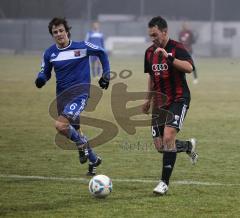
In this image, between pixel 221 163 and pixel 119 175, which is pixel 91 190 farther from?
pixel 221 163

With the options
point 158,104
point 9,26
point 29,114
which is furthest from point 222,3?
point 158,104

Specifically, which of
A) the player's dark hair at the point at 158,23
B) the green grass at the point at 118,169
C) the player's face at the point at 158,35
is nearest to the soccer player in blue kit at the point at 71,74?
the green grass at the point at 118,169

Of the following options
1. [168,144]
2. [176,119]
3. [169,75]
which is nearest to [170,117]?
[176,119]

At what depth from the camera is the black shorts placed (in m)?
8.91

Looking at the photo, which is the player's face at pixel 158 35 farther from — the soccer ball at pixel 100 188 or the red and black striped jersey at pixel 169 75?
the soccer ball at pixel 100 188

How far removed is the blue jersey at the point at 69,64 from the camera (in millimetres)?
10188

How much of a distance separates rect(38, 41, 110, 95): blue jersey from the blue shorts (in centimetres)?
21

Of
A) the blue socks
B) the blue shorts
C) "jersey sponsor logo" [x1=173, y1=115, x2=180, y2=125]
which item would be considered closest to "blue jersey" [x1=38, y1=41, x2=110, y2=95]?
the blue shorts

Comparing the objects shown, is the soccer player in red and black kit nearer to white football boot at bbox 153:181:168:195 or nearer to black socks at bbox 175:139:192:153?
white football boot at bbox 153:181:168:195

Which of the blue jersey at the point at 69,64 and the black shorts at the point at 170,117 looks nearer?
the black shorts at the point at 170,117

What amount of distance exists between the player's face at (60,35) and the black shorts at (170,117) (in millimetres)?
1689

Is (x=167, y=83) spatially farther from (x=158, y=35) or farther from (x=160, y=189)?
(x=160, y=189)

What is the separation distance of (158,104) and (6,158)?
2.98m

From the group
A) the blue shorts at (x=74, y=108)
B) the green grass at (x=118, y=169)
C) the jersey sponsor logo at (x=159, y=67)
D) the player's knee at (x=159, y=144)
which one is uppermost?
the jersey sponsor logo at (x=159, y=67)
